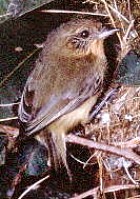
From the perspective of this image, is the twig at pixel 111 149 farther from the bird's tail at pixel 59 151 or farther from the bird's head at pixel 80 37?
the bird's head at pixel 80 37

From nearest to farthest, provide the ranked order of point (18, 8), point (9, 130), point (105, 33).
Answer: point (18, 8) → point (105, 33) → point (9, 130)

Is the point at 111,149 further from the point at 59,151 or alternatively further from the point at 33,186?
the point at 33,186

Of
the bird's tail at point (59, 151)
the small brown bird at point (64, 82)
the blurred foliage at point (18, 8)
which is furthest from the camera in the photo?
the bird's tail at point (59, 151)

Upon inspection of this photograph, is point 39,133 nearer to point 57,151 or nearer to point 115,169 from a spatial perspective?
point 57,151

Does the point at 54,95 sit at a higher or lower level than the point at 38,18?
lower

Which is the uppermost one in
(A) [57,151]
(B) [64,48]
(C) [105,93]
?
(B) [64,48]

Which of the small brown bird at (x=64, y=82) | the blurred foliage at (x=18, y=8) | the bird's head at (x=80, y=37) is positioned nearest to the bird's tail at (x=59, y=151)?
the small brown bird at (x=64, y=82)

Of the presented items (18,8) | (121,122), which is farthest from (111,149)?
(18,8)

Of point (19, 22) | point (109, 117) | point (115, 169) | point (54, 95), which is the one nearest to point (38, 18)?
point (19, 22)
